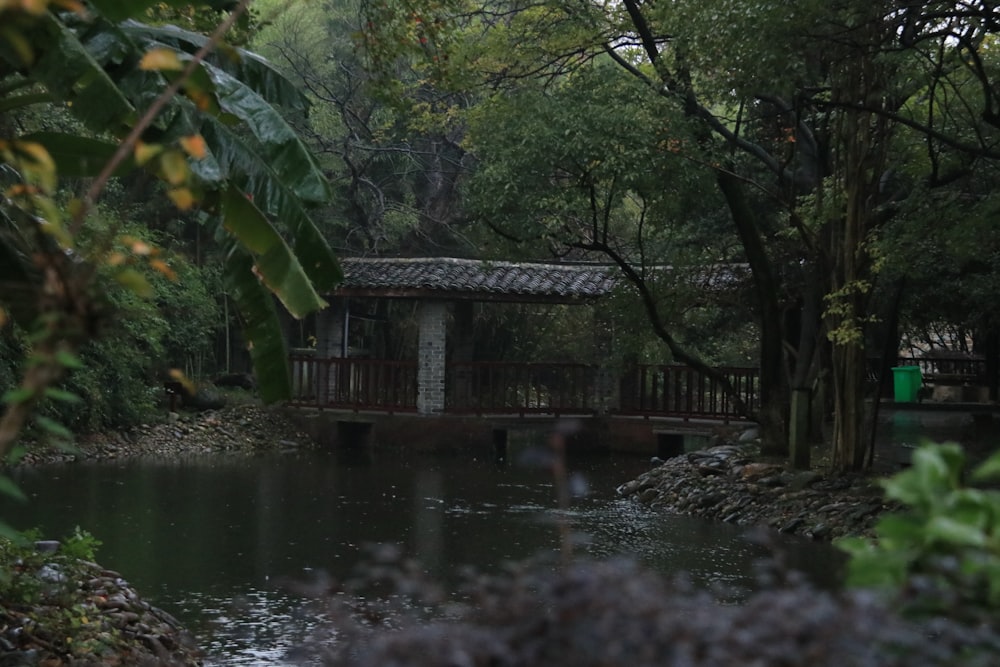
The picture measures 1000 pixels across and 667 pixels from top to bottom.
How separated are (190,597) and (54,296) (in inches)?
258

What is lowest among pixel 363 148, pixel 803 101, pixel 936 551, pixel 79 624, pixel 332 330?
pixel 79 624

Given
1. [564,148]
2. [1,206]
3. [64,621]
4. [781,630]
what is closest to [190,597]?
[64,621]

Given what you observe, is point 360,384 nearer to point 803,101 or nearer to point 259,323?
point 803,101

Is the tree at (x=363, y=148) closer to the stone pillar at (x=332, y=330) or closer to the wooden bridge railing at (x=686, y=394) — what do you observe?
the stone pillar at (x=332, y=330)

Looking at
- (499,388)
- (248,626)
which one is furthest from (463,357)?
(248,626)

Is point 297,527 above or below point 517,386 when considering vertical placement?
below

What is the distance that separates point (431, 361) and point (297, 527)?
8.11 metres

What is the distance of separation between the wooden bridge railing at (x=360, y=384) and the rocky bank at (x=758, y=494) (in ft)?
19.5

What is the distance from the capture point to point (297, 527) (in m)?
11.6

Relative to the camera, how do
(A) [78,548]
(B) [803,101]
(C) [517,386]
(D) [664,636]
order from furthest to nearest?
(C) [517,386]
(B) [803,101]
(A) [78,548]
(D) [664,636]

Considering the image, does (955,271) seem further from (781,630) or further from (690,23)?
(781,630)

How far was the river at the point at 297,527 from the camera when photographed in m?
8.03

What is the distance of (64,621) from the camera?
17.3ft

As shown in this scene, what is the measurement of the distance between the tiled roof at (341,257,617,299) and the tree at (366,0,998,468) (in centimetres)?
468
